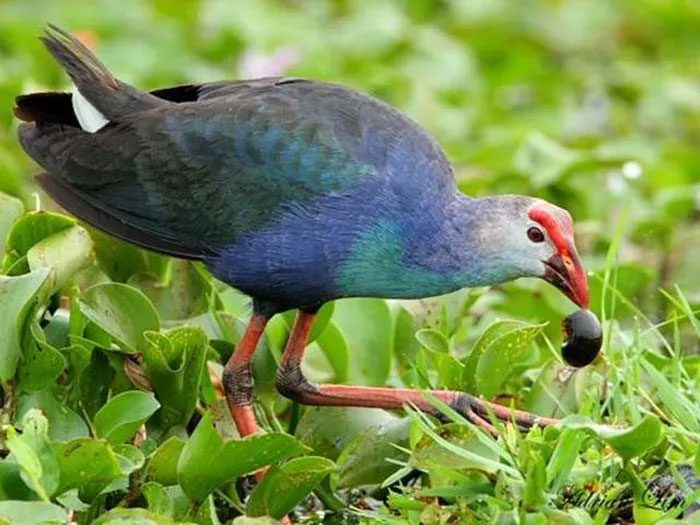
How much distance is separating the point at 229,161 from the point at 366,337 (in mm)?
618

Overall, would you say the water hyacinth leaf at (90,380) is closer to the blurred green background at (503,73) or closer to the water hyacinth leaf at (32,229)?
the water hyacinth leaf at (32,229)

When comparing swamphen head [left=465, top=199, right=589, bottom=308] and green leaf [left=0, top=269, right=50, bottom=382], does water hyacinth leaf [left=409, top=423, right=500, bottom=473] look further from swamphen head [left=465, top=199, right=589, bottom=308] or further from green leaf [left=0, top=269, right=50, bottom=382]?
green leaf [left=0, top=269, right=50, bottom=382]

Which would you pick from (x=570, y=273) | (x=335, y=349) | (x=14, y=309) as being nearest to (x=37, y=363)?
(x=14, y=309)

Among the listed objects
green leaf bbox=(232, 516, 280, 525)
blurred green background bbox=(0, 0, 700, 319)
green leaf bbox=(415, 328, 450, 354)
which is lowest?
blurred green background bbox=(0, 0, 700, 319)

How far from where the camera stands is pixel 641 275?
455 cm

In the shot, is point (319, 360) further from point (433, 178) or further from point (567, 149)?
point (567, 149)

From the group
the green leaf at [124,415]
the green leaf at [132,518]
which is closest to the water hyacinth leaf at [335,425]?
the green leaf at [124,415]

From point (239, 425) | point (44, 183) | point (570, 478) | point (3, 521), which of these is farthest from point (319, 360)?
point (3, 521)

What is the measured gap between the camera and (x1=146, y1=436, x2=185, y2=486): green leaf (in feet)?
10.6

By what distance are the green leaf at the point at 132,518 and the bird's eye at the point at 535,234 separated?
0.93m

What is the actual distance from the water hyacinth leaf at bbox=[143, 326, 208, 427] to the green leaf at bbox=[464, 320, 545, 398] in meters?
0.58

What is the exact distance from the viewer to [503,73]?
7.00 metres

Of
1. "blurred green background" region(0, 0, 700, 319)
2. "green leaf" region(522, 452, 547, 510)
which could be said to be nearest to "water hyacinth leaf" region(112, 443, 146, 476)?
"green leaf" region(522, 452, 547, 510)

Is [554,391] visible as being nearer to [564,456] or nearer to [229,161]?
[564,456]
